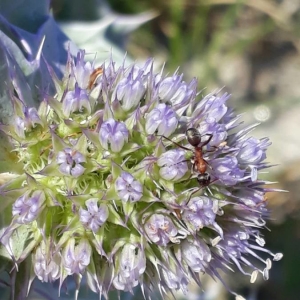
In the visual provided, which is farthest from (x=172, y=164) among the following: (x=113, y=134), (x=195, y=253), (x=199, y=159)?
(x=195, y=253)

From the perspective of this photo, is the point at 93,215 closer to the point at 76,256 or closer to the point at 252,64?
the point at 76,256

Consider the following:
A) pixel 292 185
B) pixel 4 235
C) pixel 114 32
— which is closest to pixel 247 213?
pixel 4 235

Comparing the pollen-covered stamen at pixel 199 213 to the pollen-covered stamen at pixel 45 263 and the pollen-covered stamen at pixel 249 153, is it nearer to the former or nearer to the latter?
the pollen-covered stamen at pixel 249 153

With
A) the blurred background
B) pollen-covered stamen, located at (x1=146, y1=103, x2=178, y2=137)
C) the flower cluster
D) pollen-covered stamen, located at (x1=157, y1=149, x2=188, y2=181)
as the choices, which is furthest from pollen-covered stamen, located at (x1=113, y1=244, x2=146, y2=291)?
the blurred background

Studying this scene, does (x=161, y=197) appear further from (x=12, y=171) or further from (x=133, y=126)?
(x=12, y=171)

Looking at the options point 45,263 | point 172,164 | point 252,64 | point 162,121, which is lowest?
point 45,263

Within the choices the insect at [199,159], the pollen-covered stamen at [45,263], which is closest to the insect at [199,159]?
the insect at [199,159]

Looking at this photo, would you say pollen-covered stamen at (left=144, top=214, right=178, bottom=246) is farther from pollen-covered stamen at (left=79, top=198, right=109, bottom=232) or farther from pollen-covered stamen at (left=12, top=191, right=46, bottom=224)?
pollen-covered stamen at (left=12, top=191, right=46, bottom=224)
